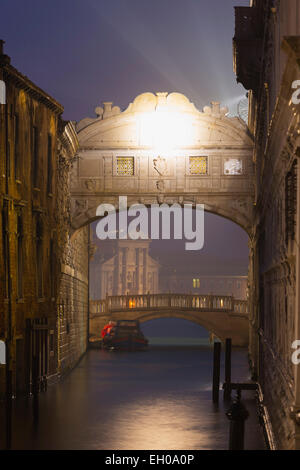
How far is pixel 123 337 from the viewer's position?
42.4m

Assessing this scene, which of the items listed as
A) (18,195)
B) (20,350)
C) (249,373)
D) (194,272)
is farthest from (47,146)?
(194,272)

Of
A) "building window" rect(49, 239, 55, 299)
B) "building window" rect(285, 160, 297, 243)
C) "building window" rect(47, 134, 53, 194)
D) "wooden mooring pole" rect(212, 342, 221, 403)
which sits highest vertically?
"building window" rect(47, 134, 53, 194)

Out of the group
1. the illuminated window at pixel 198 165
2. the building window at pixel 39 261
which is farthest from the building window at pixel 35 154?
the illuminated window at pixel 198 165

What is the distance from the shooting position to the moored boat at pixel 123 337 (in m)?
41.7

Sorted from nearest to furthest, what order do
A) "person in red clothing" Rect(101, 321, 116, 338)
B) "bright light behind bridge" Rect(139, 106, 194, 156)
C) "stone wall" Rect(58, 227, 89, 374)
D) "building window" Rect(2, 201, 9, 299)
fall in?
"building window" Rect(2, 201, 9, 299), "stone wall" Rect(58, 227, 89, 374), "bright light behind bridge" Rect(139, 106, 194, 156), "person in red clothing" Rect(101, 321, 116, 338)

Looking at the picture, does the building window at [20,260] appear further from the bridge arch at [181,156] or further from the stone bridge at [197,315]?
the stone bridge at [197,315]

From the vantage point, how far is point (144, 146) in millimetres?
27734

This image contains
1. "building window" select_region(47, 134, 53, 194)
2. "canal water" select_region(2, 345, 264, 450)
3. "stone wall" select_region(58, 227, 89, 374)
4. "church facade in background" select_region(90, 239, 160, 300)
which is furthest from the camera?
"church facade in background" select_region(90, 239, 160, 300)

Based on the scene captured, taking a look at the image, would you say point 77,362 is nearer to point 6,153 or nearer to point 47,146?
point 47,146

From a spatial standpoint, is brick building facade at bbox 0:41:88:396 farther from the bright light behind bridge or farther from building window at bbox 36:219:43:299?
the bright light behind bridge

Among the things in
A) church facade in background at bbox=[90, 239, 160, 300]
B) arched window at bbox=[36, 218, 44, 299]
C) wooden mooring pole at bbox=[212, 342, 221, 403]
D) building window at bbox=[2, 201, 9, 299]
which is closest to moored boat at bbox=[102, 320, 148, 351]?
arched window at bbox=[36, 218, 44, 299]

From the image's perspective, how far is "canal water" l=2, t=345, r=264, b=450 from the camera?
1452cm

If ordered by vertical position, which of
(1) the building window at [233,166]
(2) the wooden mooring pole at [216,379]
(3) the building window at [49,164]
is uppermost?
(1) the building window at [233,166]

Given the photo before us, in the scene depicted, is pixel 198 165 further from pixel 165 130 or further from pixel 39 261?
pixel 39 261
